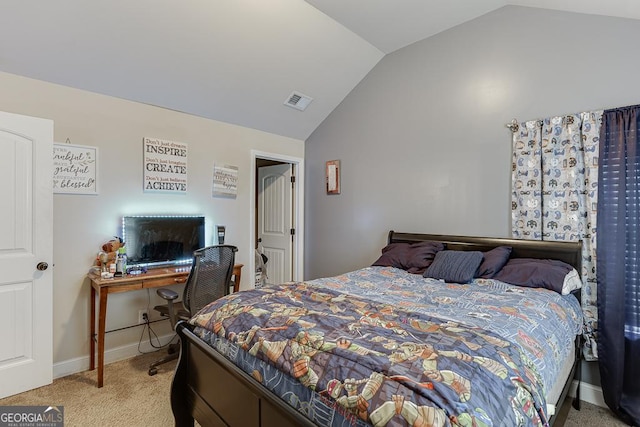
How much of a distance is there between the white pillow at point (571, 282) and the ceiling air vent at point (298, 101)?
10.2 feet

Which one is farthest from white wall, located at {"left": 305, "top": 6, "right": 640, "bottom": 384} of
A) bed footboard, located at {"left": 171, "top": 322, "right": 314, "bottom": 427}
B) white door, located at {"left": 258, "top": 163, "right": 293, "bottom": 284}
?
bed footboard, located at {"left": 171, "top": 322, "right": 314, "bottom": 427}

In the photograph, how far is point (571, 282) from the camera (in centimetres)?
225

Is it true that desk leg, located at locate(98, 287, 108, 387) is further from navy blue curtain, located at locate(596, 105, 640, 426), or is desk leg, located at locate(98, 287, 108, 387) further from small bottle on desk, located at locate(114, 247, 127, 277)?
navy blue curtain, located at locate(596, 105, 640, 426)

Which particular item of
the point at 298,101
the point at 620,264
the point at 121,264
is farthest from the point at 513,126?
the point at 121,264

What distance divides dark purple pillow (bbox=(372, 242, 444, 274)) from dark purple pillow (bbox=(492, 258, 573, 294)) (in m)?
0.61

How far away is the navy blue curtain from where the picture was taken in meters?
2.17

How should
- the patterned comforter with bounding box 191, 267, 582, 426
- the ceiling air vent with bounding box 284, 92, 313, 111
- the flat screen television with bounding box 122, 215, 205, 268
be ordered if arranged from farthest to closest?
the ceiling air vent with bounding box 284, 92, 313, 111
the flat screen television with bounding box 122, 215, 205, 268
the patterned comforter with bounding box 191, 267, 582, 426

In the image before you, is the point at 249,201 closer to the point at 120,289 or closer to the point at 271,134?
the point at 271,134

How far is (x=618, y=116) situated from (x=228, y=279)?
10.8 ft

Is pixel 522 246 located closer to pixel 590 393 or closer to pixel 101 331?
pixel 590 393

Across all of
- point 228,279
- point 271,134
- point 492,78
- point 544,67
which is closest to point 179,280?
point 228,279

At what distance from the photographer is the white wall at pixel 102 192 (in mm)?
2613

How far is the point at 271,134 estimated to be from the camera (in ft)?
13.7

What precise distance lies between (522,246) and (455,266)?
0.60 m
